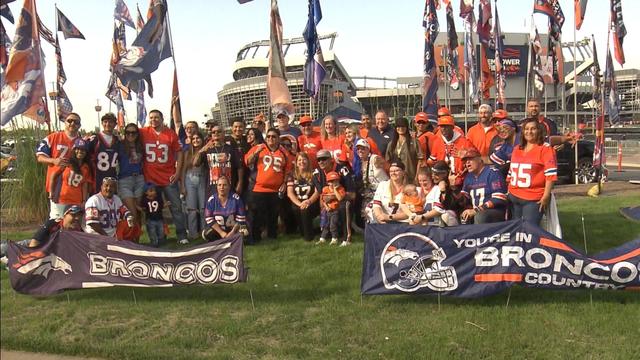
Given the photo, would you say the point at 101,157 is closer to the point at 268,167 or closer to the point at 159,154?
the point at 159,154

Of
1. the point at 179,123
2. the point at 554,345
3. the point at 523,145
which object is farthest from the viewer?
the point at 179,123

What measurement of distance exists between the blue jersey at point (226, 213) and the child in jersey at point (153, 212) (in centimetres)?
97

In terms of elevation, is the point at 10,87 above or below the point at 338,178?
above

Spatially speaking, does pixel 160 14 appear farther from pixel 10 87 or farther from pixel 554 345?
pixel 554 345

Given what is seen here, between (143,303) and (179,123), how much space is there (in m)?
3.97

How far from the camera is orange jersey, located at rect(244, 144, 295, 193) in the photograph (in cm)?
796

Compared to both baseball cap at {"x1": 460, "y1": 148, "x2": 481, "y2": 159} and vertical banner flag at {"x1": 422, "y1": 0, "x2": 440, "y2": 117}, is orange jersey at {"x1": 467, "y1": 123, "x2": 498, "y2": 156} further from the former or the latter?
vertical banner flag at {"x1": 422, "y1": 0, "x2": 440, "y2": 117}

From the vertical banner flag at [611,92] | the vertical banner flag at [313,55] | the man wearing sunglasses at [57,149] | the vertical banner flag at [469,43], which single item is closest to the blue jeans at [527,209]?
the man wearing sunglasses at [57,149]

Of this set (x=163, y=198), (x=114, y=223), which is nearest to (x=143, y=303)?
(x=114, y=223)

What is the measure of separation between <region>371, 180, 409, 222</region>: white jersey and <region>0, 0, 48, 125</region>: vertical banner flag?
202 inches

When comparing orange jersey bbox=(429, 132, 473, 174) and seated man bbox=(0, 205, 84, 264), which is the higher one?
orange jersey bbox=(429, 132, 473, 174)

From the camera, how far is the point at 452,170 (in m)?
7.22

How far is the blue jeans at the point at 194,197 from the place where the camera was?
26.8 ft

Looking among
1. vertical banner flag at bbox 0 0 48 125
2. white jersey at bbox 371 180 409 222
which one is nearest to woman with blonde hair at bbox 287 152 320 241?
white jersey at bbox 371 180 409 222
